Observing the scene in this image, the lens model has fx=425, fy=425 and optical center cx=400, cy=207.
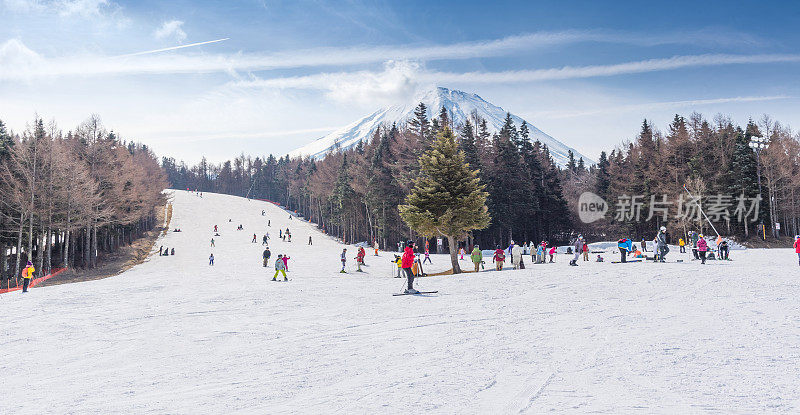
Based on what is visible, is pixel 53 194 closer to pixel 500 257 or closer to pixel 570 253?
pixel 500 257

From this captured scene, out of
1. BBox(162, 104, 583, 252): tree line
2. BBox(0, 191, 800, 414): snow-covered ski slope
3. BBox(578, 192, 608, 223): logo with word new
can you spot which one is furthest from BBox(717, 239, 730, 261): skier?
BBox(578, 192, 608, 223): logo with word new

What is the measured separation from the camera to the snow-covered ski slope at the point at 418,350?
585cm

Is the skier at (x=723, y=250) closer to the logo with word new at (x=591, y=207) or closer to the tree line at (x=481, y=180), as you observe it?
the tree line at (x=481, y=180)

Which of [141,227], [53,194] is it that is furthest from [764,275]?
[141,227]

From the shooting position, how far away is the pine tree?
89.8 ft

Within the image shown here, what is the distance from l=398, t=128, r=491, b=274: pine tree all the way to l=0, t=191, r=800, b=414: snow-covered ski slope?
1100 cm

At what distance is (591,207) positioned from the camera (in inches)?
2657

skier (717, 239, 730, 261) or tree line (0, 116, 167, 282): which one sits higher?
tree line (0, 116, 167, 282)

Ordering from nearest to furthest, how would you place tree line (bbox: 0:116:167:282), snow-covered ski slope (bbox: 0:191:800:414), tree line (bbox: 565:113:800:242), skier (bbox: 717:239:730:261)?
→ snow-covered ski slope (bbox: 0:191:800:414) → skier (bbox: 717:239:730:261) → tree line (bbox: 0:116:167:282) → tree line (bbox: 565:113:800:242)

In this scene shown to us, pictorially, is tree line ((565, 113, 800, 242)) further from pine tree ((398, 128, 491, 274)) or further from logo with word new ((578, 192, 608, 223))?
pine tree ((398, 128, 491, 274))

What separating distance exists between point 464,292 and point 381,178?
126 feet

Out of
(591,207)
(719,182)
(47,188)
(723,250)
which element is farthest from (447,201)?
(591,207)

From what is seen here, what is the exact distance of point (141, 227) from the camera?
68688 mm

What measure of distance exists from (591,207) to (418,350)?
218 feet
